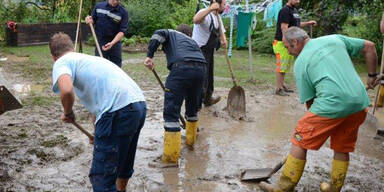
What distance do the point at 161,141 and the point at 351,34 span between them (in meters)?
9.46

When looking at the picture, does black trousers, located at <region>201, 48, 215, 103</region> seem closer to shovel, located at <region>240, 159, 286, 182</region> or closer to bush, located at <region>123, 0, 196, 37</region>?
shovel, located at <region>240, 159, 286, 182</region>

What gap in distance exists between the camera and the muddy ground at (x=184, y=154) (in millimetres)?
4316

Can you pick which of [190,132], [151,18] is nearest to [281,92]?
[190,132]

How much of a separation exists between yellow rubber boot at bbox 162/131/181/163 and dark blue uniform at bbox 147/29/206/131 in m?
0.06

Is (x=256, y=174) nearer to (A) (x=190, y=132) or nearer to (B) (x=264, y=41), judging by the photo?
(A) (x=190, y=132)

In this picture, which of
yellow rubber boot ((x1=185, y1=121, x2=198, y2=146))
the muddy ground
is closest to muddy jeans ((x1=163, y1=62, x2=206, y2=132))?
the muddy ground

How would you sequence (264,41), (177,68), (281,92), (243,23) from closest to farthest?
1. (177,68)
2. (281,92)
3. (243,23)
4. (264,41)

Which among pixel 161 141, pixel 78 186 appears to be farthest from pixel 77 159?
pixel 161 141

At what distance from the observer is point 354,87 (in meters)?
3.64

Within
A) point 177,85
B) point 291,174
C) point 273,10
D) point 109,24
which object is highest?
point 273,10

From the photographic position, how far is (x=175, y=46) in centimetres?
467

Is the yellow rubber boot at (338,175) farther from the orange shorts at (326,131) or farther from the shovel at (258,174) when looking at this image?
the shovel at (258,174)

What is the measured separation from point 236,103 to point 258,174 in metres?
2.59

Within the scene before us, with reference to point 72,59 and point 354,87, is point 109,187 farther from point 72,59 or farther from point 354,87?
point 354,87
